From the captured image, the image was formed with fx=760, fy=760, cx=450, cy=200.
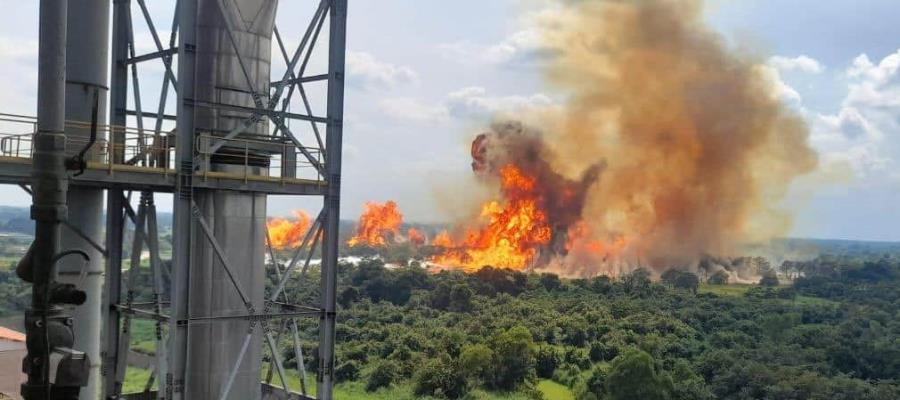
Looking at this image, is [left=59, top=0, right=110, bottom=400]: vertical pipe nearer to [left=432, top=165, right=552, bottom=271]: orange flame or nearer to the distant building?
the distant building

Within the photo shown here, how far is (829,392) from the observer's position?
131 ft

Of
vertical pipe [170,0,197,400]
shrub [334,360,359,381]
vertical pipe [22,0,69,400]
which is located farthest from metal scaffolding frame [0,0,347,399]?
shrub [334,360,359,381]

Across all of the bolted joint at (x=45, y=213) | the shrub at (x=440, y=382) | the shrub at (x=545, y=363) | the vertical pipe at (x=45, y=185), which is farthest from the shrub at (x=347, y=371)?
the bolted joint at (x=45, y=213)

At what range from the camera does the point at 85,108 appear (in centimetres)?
1548

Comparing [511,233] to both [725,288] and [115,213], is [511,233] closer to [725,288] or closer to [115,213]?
[725,288]

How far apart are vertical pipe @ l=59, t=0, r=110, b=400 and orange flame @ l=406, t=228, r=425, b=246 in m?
115

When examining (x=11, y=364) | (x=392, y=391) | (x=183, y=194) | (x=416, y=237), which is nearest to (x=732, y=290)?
(x=392, y=391)

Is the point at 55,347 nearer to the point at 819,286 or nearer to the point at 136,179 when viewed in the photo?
the point at 136,179

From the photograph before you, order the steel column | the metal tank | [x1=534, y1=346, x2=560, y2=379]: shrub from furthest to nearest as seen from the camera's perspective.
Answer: [x1=534, y1=346, x2=560, y2=379]: shrub, the steel column, the metal tank

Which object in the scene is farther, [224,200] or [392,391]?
[392,391]

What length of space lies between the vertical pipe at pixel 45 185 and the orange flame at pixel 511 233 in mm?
82153

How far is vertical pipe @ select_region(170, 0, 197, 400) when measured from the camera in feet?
44.0

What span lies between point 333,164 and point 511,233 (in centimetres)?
7673

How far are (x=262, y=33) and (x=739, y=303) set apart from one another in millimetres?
64108
